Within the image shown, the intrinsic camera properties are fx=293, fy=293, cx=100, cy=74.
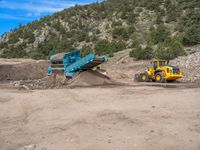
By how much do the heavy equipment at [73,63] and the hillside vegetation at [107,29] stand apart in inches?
635

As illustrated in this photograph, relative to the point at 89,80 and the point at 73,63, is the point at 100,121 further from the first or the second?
the point at 73,63

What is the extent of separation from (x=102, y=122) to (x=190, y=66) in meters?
16.8

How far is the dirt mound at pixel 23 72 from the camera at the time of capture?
24.0 metres

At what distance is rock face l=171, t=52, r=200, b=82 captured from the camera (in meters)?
20.7

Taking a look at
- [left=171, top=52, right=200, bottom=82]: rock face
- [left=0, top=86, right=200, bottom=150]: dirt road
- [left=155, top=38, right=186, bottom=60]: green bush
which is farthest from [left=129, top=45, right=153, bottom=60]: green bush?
[left=0, top=86, right=200, bottom=150]: dirt road

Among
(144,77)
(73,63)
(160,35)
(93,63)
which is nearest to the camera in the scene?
(93,63)

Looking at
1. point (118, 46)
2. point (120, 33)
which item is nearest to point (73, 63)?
point (118, 46)

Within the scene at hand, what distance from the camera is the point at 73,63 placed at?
18.5m

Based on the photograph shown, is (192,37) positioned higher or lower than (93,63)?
higher

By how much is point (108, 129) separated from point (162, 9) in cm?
4677

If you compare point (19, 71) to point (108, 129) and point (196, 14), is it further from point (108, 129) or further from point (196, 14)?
point (196, 14)

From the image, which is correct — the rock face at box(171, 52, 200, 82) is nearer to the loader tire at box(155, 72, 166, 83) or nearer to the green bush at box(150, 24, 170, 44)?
the loader tire at box(155, 72, 166, 83)

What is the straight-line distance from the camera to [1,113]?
9.59 meters

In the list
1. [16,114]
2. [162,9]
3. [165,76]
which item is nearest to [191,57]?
[165,76]
